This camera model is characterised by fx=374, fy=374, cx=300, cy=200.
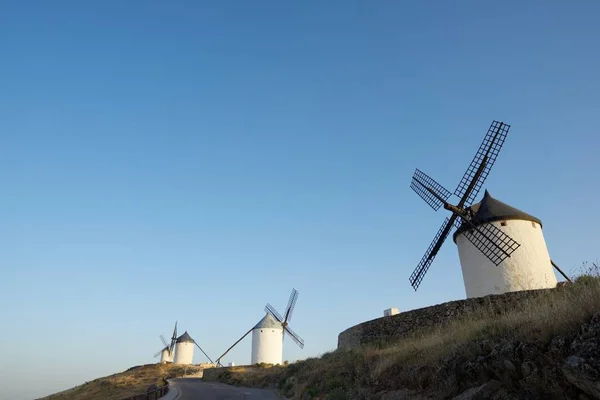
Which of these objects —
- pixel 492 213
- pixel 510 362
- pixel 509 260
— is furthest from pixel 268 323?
pixel 510 362

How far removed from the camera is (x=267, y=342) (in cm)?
5228

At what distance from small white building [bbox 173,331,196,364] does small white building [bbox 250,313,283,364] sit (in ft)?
95.5

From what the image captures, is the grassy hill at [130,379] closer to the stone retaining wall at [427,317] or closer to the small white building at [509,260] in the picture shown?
the stone retaining wall at [427,317]

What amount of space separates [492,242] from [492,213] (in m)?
2.15

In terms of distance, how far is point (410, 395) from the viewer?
8.28m

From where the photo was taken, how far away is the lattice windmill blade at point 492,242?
778 inches

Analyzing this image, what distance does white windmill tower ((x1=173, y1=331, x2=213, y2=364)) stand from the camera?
7494 centimetres

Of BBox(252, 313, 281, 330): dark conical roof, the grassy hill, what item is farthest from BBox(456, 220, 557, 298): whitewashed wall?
the grassy hill

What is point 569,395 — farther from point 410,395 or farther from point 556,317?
point 410,395

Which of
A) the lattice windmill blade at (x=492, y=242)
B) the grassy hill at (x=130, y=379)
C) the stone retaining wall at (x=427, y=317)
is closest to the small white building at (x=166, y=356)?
the grassy hill at (x=130, y=379)

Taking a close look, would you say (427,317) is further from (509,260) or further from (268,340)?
(268,340)

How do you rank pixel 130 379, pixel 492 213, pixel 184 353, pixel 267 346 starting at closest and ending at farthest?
pixel 492 213 → pixel 130 379 → pixel 267 346 → pixel 184 353

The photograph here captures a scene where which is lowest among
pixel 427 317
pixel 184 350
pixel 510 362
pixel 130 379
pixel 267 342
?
pixel 510 362

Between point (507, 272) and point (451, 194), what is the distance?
228 inches
